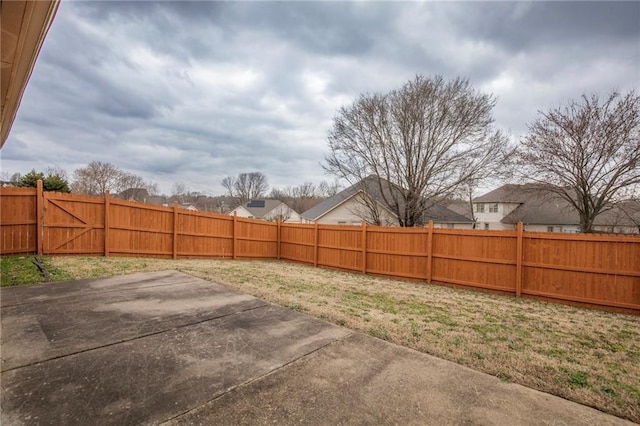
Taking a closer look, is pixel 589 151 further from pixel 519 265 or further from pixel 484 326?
pixel 484 326

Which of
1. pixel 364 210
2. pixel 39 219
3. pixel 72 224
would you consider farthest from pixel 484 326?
pixel 364 210

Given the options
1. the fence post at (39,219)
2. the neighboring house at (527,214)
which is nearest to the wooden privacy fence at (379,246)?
the fence post at (39,219)

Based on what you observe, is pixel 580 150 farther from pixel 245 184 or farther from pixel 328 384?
pixel 245 184

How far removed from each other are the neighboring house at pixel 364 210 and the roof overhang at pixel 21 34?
15808 mm

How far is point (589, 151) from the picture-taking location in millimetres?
14383

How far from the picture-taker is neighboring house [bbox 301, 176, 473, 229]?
18.5 meters

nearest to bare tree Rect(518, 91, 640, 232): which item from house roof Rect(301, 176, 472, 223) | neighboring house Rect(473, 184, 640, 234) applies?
house roof Rect(301, 176, 472, 223)

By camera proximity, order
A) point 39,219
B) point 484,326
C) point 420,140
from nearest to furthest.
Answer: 1. point 484,326
2. point 39,219
3. point 420,140

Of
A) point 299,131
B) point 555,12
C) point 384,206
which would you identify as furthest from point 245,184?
point 555,12

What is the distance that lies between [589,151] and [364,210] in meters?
12.0

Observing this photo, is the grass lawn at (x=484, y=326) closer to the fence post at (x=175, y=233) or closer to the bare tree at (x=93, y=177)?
the fence post at (x=175, y=233)

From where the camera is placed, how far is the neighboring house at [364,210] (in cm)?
1853

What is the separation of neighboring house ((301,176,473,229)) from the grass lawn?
10861 mm

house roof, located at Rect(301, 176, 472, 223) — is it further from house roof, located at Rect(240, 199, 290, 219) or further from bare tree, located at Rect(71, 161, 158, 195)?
bare tree, located at Rect(71, 161, 158, 195)
